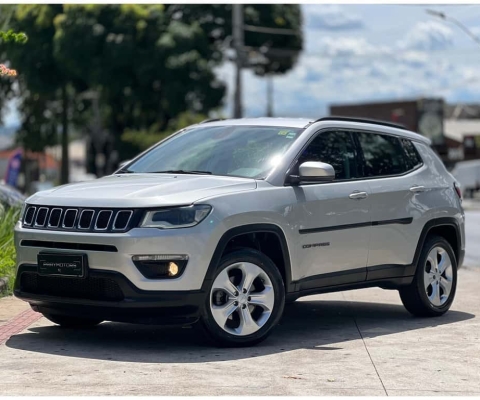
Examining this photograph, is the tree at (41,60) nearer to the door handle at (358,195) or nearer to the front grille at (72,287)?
the door handle at (358,195)

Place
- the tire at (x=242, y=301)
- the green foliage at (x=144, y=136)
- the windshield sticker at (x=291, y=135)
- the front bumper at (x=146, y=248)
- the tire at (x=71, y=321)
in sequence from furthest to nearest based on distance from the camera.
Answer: the green foliage at (x=144, y=136), the windshield sticker at (x=291, y=135), the tire at (x=71, y=321), the tire at (x=242, y=301), the front bumper at (x=146, y=248)

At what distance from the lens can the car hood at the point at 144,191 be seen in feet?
25.2

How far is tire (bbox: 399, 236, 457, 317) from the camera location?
9734 millimetres

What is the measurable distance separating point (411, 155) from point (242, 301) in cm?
282

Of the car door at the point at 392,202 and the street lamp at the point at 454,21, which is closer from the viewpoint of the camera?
the car door at the point at 392,202

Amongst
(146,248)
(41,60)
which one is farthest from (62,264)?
(41,60)

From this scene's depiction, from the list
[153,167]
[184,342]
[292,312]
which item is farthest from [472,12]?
[184,342]

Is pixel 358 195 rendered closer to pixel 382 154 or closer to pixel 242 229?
pixel 382 154

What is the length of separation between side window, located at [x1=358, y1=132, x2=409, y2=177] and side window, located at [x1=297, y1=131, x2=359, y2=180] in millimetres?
176

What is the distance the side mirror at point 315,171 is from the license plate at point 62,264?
183 centimetres

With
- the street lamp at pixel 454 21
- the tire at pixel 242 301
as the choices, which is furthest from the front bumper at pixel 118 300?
the street lamp at pixel 454 21

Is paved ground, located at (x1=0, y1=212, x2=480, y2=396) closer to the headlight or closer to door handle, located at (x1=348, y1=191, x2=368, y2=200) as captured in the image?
the headlight

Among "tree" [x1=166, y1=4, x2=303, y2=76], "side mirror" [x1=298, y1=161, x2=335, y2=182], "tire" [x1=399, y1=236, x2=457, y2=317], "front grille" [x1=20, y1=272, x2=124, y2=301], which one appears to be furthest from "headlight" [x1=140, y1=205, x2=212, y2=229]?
"tree" [x1=166, y1=4, x2=303, y2=76]

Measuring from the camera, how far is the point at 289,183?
8.48 meters
